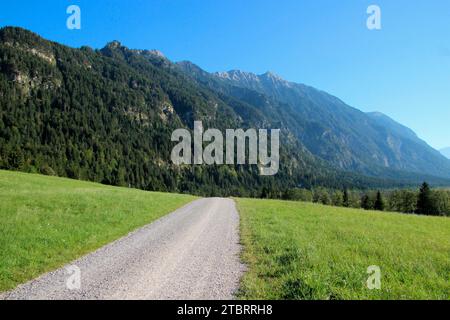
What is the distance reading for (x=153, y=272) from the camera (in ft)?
39.5

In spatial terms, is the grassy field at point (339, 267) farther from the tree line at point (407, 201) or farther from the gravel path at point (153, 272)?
the tree line at point (407, 201)

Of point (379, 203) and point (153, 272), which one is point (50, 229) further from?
point (379, 203)

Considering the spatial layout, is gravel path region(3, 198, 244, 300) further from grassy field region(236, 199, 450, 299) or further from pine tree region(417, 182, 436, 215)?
pine tree region(417, 182, 436, 215)

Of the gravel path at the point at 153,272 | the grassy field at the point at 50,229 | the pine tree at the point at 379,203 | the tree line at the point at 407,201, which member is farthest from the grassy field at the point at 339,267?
the pine tree at the point at 379,203

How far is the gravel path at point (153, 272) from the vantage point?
987 cm

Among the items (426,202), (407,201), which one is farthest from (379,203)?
(407,201)

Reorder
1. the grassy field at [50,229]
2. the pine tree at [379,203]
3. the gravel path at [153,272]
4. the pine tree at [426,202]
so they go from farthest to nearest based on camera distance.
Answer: the pine tree at [379,203] < the pine tree at [426,202] < the grassy field at [50,229] < the gravel path at [153,272]

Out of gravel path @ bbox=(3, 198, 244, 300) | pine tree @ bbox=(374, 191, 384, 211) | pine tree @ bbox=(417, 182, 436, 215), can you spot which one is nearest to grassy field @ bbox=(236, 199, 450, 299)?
gravel path @ bbox=(3, 198, 244, 300)

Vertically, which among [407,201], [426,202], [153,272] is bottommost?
[407,201]
